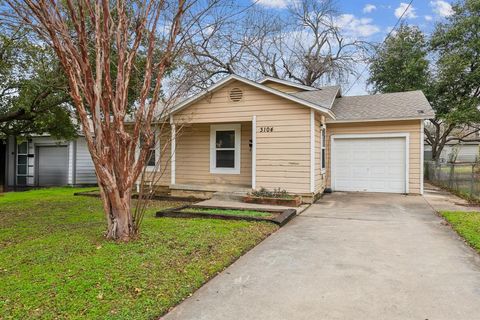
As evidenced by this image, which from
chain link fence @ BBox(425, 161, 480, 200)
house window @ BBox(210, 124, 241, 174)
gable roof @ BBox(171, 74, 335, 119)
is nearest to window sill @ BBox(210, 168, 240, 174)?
house window @ BBox(210, 124, 241, 174)

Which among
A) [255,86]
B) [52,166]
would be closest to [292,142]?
[255,86]

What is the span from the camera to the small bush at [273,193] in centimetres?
948

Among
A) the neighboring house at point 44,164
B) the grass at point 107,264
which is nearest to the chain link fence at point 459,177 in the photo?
the grass at point 107,264

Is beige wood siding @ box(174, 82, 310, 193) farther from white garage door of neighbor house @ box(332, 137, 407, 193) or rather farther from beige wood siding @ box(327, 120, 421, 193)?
beige wood siding @ box(327, 120, 421, 193)

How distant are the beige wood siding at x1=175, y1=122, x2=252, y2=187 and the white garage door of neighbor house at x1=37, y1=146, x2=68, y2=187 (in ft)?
26.5

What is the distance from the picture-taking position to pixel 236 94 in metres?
10.5

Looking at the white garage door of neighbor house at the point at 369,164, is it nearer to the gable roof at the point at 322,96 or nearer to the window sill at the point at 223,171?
the gable roof at the point at 322,96

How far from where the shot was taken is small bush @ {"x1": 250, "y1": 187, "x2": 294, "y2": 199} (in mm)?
9477

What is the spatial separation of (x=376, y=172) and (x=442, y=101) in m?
10.7

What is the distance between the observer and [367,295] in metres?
3.34

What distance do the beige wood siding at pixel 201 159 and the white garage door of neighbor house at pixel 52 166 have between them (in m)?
8.07

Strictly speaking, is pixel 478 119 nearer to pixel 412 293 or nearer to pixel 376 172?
pixel 376 172

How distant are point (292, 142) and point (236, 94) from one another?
2.45 meters

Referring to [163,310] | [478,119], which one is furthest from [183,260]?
[478,119]
